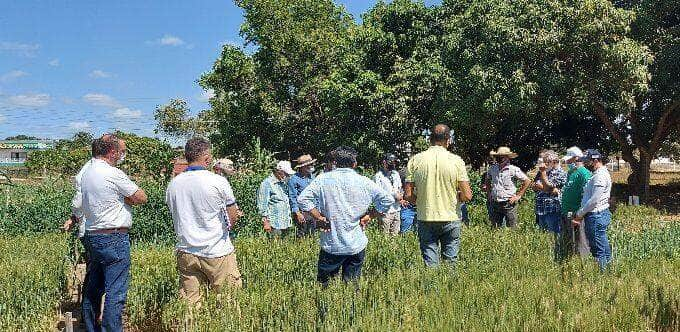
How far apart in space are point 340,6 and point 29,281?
21.1m

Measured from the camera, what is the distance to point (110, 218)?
12.7ft

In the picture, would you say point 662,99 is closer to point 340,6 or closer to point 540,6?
point 540,6

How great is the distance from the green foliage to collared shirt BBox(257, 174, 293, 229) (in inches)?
89.3

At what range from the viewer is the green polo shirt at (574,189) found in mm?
5734

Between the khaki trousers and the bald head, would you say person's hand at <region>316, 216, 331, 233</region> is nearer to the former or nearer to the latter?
the khaki trousers

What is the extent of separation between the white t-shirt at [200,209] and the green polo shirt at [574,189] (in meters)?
3.73

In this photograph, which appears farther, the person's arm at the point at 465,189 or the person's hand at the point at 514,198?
the person's hand at the point at 514,198

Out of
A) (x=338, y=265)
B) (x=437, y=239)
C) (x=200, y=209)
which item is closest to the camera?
(x=200, y=209)

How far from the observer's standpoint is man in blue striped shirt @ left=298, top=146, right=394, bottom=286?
4.07m

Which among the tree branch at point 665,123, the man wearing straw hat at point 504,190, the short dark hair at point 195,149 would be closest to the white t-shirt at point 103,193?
the short dark hair at point 195,149

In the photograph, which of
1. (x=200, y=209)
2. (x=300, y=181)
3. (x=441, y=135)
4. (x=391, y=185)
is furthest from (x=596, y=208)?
(x=200, y=209)

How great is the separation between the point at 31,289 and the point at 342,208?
248 cm

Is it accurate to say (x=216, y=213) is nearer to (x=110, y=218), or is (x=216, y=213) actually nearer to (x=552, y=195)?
(x=110, y=218)

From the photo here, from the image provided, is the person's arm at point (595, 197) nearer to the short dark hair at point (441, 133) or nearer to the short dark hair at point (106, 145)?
the short dark hair at point (441, 133)
